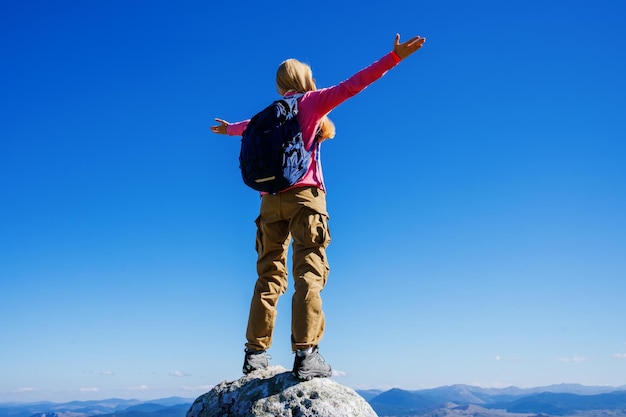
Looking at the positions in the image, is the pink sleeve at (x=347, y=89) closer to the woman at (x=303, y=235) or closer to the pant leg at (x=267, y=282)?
the woman at (x=303, y=235)

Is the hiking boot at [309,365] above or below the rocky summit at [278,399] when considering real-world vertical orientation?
above

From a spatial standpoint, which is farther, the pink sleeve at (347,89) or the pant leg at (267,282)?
the pant leg at (267,282)

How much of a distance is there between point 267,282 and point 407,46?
12.6 feet

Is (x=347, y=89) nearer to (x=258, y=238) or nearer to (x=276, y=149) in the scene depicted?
(x=276, y=149)

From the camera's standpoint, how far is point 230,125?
8758 millimetres

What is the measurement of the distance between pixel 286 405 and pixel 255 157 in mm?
3279

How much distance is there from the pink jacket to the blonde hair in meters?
0.28

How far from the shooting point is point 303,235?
677 centimetres

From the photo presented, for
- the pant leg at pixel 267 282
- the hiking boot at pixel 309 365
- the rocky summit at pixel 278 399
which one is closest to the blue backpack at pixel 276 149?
the pant leg at pixel 267 282

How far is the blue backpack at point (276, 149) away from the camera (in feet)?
21.5

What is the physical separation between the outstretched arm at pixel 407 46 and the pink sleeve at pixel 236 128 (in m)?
3.28

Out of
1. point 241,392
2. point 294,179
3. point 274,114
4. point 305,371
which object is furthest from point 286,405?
point 274,114

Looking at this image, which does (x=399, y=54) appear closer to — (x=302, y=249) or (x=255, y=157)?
(x=255, y=157)

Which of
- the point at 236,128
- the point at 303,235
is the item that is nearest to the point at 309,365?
the point at 303,235
